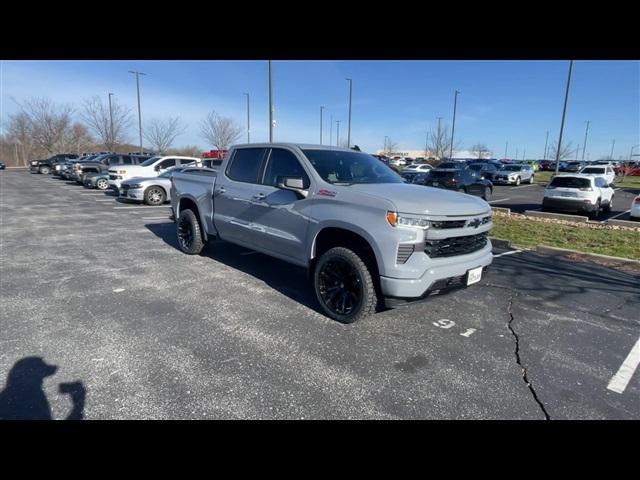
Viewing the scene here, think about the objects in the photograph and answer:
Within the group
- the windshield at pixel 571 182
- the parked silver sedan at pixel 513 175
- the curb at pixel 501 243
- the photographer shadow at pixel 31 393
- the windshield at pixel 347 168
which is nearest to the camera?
the photographer shadow at pixel 31 393

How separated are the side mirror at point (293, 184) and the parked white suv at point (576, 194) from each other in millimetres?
12244

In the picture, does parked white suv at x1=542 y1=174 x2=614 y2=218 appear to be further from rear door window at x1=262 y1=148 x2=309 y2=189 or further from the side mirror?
the side mirror

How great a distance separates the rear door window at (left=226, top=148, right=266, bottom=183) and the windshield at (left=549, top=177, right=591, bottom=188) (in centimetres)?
1248

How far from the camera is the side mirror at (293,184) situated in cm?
408

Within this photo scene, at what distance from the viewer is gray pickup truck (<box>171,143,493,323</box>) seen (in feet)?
11.0

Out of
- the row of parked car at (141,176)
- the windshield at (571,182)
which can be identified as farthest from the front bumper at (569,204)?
the row of parked car at (141,176)

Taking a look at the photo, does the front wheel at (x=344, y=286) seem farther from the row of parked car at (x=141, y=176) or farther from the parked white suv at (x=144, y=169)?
the parked white suv at (x=144, y=169)

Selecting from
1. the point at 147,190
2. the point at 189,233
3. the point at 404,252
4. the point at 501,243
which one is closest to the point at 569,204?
the point at 501,243

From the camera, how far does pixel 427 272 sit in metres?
3.31
